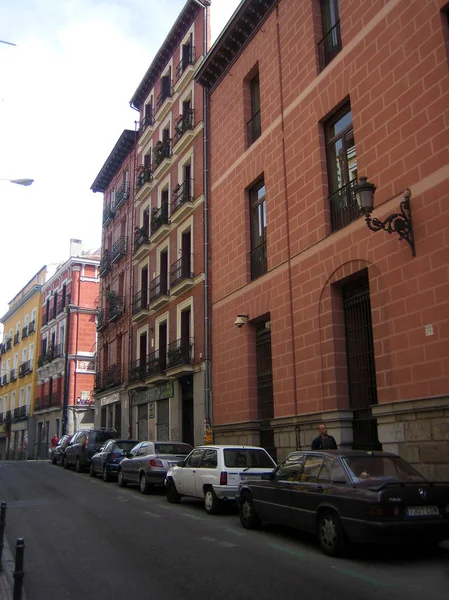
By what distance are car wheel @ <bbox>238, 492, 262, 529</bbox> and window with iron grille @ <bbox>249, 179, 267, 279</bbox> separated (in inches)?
341

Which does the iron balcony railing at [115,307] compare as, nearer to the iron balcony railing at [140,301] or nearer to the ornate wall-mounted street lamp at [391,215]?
the iron balcony railing at [140,301]

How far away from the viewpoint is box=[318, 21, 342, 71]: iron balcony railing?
15423 millimetres

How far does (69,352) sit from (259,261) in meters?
28.1

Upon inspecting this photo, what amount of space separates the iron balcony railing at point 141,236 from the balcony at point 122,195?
387 centimetres

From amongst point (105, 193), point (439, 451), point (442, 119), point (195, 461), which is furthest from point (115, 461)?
point (105, 193)

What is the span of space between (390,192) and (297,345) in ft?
15.6

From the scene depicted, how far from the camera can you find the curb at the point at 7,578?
625cm

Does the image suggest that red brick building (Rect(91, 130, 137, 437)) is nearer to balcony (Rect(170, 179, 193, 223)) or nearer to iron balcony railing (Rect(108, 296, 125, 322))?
iron balcony railing (Rect(108, 296, 125, 322))

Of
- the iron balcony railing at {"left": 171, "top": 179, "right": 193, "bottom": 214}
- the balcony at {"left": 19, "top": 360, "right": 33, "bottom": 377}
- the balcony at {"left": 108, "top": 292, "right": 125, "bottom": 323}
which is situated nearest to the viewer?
the iron balcony railing at {"left": 171, "top": 179, "right": 193, "bottom": 214}

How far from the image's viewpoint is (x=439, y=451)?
10.6 metres

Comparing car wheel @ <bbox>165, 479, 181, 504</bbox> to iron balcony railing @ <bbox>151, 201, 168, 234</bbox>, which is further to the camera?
iron balcony railing @ <bbox>151, 201, 168, 234</bbox>

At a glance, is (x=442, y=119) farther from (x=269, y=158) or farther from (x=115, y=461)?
(x=115, y=461)

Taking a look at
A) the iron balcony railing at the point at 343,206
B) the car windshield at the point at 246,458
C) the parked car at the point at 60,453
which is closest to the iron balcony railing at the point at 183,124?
the iron balcony railing at the point at 343,206

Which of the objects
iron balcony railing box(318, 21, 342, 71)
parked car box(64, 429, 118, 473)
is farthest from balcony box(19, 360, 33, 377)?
iron balcony railing box(318, 21, 342, 71)
